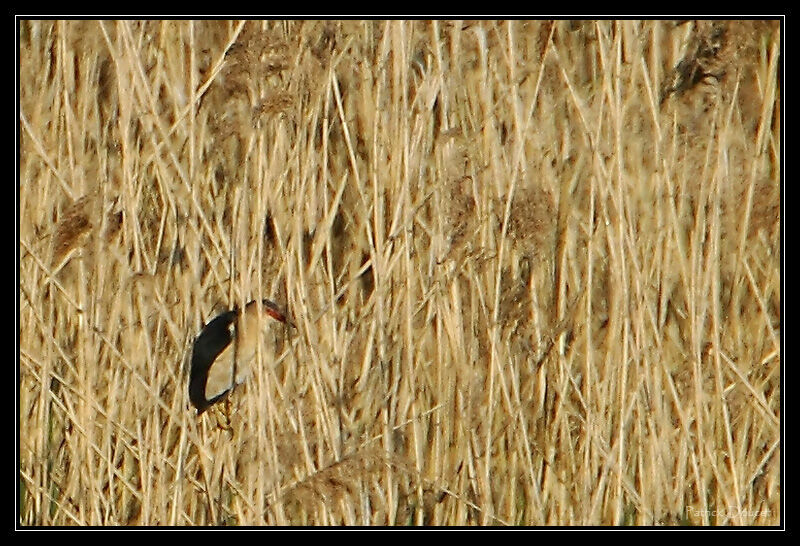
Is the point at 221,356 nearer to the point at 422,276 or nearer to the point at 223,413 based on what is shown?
the point at 223,413

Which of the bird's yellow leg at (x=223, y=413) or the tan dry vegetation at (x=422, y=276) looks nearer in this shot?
the tan dry vegetation at (x=422, y=276)

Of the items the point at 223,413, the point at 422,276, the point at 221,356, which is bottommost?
the point at 223,413

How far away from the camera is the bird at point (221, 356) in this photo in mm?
2072

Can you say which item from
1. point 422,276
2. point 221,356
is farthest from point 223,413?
point 422,276

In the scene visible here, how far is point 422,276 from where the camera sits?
221 cm

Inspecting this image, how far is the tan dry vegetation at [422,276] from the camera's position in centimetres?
206

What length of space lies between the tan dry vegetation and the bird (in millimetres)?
43

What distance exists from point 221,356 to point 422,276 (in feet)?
1.75

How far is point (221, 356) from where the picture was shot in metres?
2.16

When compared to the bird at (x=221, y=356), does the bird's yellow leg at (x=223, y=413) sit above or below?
below

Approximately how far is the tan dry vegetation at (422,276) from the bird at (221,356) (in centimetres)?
4

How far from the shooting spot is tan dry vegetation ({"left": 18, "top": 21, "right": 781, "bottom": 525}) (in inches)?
81.0

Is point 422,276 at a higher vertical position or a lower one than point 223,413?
higher
